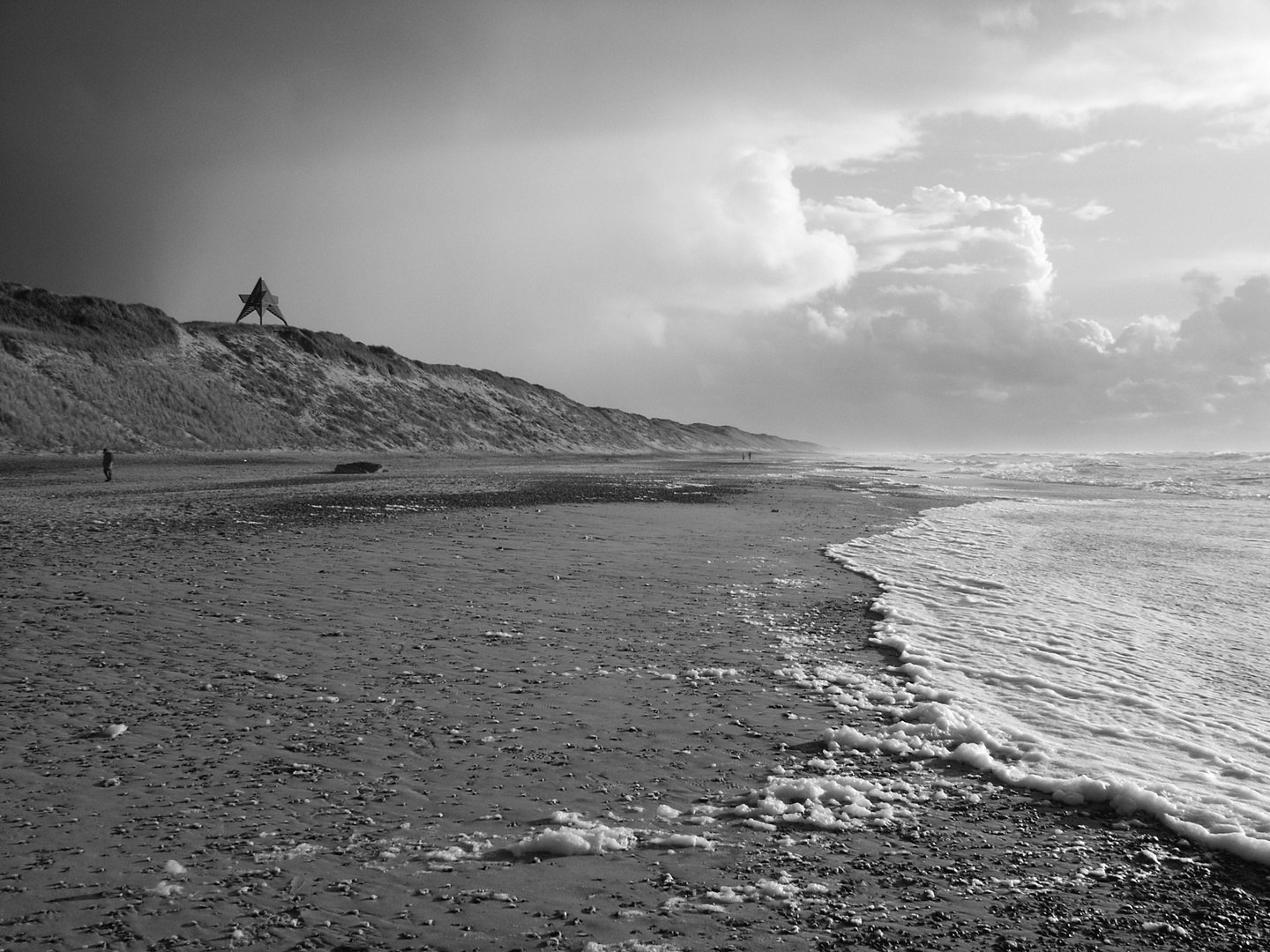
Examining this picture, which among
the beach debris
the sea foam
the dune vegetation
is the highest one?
the beach debris

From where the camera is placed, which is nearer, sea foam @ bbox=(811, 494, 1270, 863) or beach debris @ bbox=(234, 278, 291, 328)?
sea foam @ bbox=(811, 494, 1270, 863)

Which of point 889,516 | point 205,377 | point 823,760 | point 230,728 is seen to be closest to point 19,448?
point 205,377

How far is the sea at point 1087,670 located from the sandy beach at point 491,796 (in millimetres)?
424

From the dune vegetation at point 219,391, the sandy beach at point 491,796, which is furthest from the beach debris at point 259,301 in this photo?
the sandy beach at point 491,796

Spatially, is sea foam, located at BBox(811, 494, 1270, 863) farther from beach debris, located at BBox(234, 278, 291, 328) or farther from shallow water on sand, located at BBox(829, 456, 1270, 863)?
beach debris, located at BBox(234, 278, 291, 328)

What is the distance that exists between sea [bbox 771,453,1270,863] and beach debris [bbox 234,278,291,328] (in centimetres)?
8727

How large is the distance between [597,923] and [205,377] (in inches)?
3092

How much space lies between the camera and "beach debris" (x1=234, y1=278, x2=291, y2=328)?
88062 mm

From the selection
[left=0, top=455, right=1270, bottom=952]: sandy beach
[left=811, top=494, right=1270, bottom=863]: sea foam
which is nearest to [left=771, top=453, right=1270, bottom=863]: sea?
[left=811, top=494, right=1270, bottom=863]: sea foam

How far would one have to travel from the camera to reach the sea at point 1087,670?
5391mm

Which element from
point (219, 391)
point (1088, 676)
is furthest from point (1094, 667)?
→ point (219, 391)

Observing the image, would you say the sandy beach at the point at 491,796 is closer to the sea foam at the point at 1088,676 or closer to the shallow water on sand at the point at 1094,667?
the sea foam at the point at 1088,676

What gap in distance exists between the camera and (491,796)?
4785 millimetres

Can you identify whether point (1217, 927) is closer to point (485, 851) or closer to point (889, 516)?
point (485, 851)
